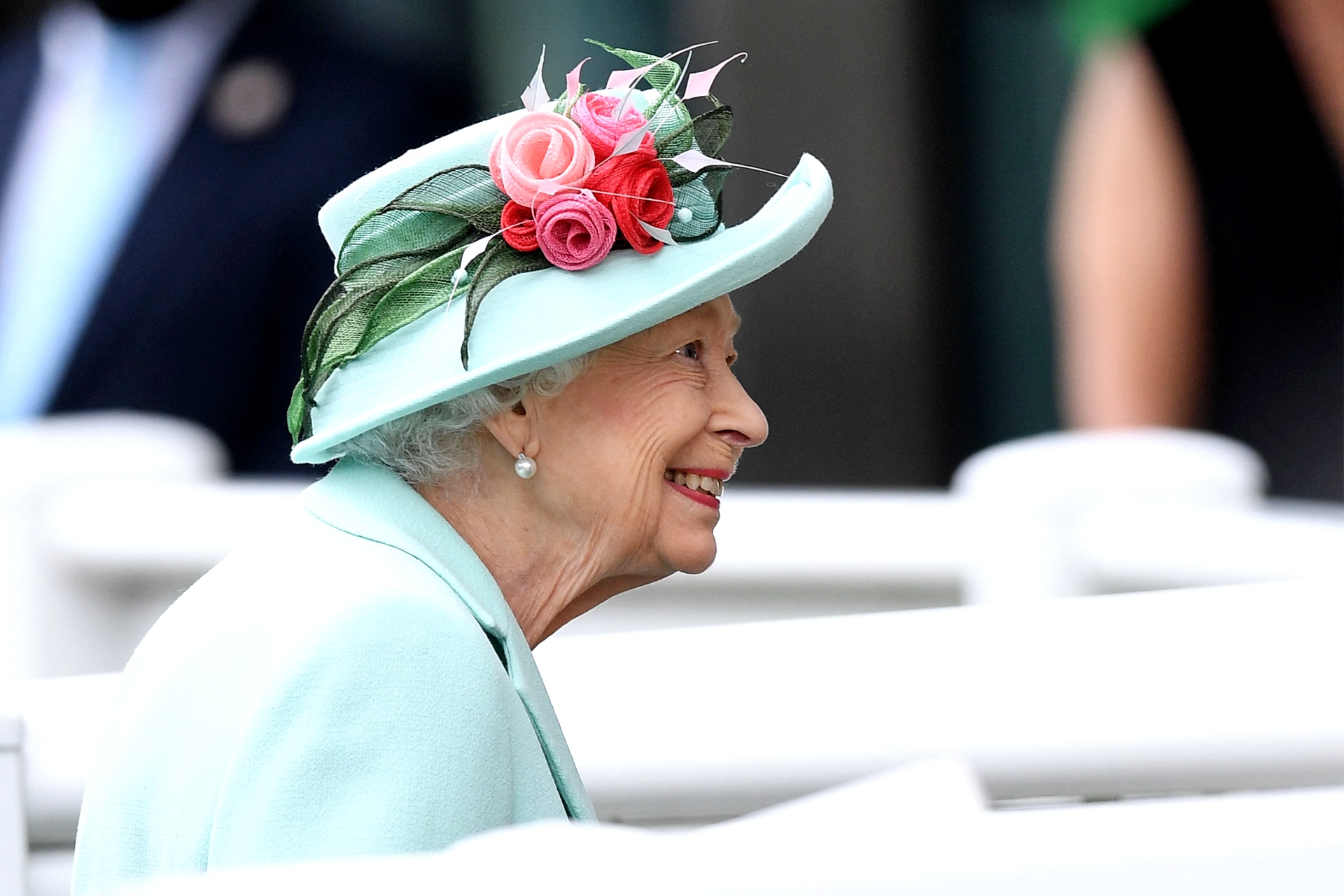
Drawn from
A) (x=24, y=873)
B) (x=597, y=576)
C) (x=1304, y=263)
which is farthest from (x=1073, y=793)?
(x=1304, y=263)

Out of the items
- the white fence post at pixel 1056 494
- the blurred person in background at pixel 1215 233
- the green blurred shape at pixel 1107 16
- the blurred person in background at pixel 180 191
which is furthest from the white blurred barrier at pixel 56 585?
the green blurred shape at pixel 1107 16

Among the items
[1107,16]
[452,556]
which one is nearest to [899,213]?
[1107,16]

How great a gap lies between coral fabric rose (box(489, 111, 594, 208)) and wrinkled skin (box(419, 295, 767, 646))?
0.20m

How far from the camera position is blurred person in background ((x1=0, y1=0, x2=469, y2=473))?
7.94m

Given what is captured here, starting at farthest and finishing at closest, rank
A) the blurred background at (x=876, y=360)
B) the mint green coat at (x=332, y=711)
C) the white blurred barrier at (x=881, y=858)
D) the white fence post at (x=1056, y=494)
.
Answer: the white fence post at (x=1056, y=494)
the blurred background at (x=876, y=360)
the mint green coat at (x=332, y=711)
the white blurred barrier at (x=881, y=858)

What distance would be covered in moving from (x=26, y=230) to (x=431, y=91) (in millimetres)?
2150

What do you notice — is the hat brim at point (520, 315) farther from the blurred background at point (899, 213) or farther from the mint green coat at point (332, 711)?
the blurred background at point (899, 213)

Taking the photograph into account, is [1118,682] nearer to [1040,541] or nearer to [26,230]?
[1040,541]

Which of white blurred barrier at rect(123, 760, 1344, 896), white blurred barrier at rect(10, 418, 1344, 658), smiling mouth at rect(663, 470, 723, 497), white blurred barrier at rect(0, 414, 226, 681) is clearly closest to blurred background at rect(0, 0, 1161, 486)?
white blurred barrier at rect(10, 418, 1344, 658)

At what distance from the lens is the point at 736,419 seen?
204cm

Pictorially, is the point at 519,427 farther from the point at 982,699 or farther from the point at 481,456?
the point at 982,699

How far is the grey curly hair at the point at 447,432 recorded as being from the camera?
6.15 ft

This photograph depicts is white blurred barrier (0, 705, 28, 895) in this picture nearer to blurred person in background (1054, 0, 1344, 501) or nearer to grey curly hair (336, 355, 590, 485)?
grey curly hair (336, 355, 590, 485)

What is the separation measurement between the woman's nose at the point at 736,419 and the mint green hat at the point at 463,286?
0.15m
